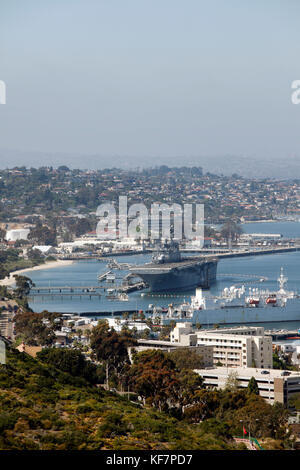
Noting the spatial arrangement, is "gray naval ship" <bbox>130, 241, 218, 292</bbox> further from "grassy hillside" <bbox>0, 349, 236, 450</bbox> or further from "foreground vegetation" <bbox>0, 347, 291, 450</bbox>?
"grassy hillside" <bbox>0, 349, 236, 450</bbox>

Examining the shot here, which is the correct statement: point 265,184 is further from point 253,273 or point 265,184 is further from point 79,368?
point 79,368

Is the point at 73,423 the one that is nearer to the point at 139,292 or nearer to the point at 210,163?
the point at 139,292

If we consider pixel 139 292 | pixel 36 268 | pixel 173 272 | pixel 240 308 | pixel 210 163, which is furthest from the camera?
pixel 210 163

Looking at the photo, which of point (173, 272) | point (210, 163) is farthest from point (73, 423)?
point (210, 163)

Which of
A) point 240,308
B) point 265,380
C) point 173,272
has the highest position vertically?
point 265,380

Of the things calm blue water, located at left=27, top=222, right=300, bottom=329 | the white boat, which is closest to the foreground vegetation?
calm blue water, located at left=27, top=222, right=300, bottom=329
